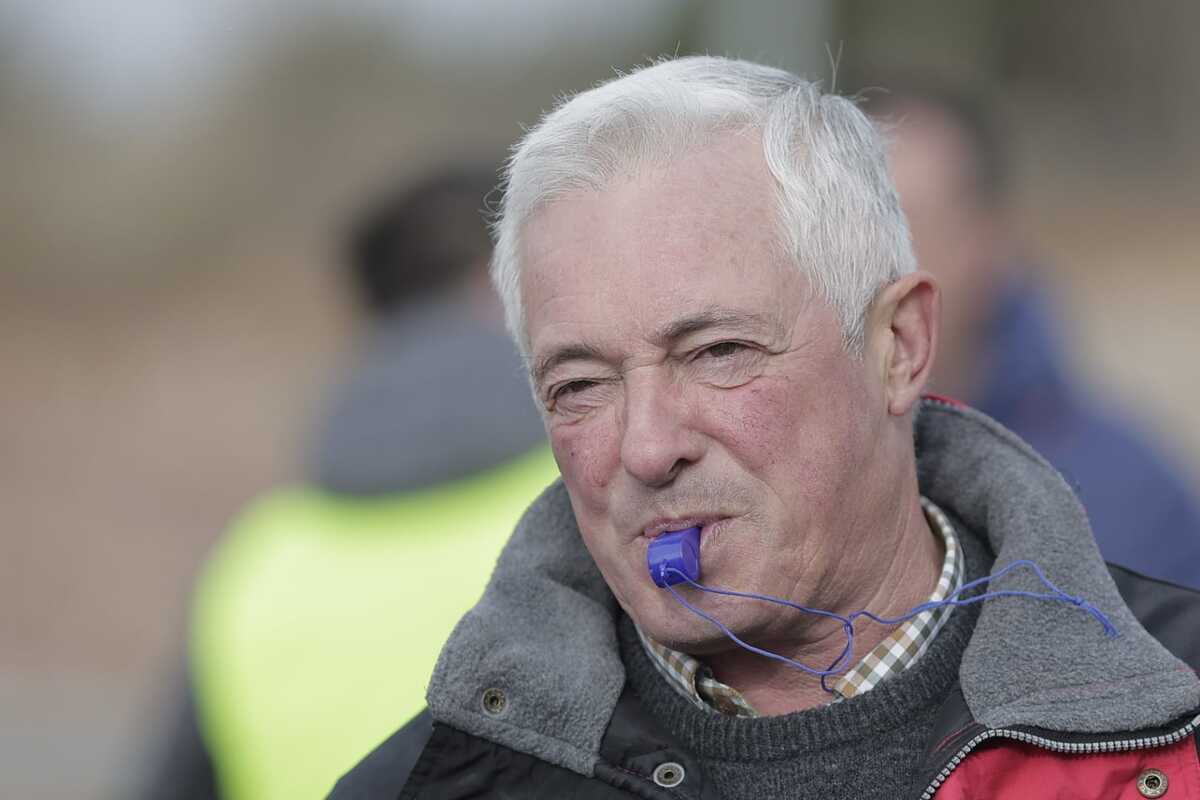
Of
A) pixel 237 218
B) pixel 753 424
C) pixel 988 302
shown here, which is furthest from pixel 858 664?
pixel 237 218

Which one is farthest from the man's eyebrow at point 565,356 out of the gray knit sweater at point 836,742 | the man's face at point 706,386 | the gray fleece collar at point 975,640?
the gray knit sweater at point 836,742

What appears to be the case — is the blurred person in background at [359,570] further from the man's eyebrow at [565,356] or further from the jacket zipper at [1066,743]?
the jacket zipper at [1066,743]

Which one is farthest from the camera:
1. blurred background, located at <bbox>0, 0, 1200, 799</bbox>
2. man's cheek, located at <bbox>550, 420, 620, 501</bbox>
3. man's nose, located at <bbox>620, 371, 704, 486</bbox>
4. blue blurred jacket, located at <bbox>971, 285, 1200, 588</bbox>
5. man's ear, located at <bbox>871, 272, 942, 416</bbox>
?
blurred background, located at <bbox>0, 0, 1200, 799</bbox>

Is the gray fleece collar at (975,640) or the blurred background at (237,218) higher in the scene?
the gray fleece collar at (975,640)

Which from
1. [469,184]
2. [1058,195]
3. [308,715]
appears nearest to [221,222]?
[1058,195]

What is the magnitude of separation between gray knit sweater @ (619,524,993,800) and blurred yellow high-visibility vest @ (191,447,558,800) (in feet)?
2.24

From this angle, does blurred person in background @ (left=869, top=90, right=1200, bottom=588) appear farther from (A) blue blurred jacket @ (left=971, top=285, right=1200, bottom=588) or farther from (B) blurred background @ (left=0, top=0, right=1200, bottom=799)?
(B) blurred background @ (left=0, top=0, right=1200, bottom=799)

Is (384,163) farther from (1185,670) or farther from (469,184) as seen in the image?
(1185,670)

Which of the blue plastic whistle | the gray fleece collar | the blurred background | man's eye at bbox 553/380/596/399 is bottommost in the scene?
the blurred background

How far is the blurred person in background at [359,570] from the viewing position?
298cm

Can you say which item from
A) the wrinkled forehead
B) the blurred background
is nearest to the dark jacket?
the wrinkled forehead

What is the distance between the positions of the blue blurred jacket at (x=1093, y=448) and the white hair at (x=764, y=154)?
3.17ft

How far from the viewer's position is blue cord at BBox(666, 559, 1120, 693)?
8.11 feet

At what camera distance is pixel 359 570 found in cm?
312
